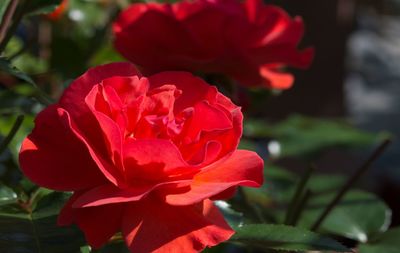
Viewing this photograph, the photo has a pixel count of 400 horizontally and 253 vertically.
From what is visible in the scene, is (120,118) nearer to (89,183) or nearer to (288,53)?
(89,183)

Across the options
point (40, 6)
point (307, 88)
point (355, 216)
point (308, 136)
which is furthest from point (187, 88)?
point (307, 88)

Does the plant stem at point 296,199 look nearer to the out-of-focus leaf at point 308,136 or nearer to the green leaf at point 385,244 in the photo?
the green leaf at point 385,244

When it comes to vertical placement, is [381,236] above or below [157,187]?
below

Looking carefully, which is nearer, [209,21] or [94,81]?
[94,81]

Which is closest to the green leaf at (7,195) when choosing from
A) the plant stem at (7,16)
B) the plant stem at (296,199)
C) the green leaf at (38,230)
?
the green leaf at (38,230)

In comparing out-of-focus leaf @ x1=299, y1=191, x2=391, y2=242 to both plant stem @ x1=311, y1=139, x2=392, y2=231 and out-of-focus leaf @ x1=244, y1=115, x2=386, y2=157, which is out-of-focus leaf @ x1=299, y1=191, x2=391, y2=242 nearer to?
plant stem @ x1=311, y1=139, x2=392, y2=231

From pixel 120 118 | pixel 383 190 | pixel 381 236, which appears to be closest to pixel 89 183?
pixel 120 118

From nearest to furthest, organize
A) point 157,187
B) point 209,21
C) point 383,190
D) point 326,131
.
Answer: point 157,187 → point 209,21 → point 326,131 → point 383,190
